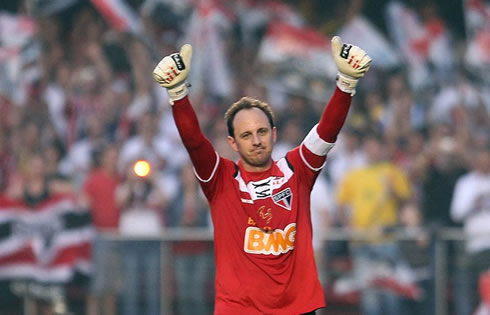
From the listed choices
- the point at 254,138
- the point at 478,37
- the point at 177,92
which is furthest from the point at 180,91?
the point at 478,37

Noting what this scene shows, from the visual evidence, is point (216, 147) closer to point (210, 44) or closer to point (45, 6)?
point (210, 44)

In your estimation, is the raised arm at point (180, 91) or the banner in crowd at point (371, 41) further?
the banner in crowd at point (371, 41)

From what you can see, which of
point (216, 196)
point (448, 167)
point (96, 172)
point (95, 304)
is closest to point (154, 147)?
point (96, 172)

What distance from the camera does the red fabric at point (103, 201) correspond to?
1259 cm

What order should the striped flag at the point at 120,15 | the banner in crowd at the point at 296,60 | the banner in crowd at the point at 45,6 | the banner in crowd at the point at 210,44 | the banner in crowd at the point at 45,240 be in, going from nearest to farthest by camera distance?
1. the banner in crowd at the point at 45,240
2. the banner in crowd at the point at 296,60
3. the banner in crowd at the point at 210,44
4. the striped flag at the point at 120,15
5. the banner in crowd at the point at 45,6

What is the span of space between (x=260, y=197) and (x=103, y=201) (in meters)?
6.63

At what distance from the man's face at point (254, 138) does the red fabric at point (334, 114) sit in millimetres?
348

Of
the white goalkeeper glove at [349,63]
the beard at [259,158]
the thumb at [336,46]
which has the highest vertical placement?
the thumb at [336,46]

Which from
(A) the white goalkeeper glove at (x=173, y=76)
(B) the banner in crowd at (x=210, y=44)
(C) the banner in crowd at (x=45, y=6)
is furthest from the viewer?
(C) the banner in crowd at (x=45, y=6)

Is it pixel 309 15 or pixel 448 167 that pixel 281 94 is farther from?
pixel 448 167

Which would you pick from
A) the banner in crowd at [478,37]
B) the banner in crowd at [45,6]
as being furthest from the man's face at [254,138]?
the banner in crowd at [45,6]

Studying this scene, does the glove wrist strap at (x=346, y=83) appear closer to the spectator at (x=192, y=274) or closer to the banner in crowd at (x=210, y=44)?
the spectator at (x=192, y=274)

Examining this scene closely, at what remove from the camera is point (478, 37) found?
13.6m

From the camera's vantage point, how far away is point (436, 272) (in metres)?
10.3
